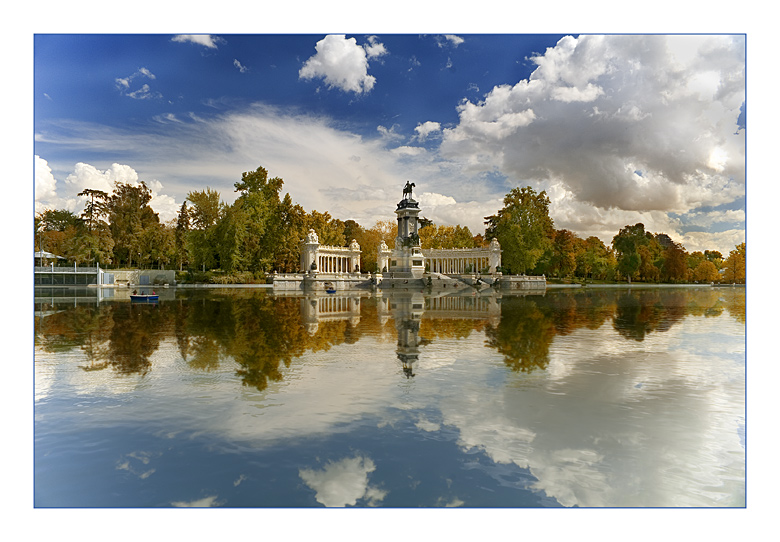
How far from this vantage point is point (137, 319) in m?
17.7

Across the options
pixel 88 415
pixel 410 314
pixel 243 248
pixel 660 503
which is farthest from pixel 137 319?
pixel 243 248

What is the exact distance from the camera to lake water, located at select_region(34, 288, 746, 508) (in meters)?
4.30

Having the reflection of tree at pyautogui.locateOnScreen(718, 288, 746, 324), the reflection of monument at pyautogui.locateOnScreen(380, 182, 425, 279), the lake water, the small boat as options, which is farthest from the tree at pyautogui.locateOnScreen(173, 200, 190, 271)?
the reflection of tree at pyautogui.locateOnScreen(718, 288, 746, 324)

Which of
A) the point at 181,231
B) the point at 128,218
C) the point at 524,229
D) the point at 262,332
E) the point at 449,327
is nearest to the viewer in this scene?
the point at 262,332

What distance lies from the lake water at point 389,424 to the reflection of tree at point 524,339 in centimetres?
11

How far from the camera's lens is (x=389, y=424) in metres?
5.71

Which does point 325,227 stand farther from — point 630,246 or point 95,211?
point 630,246

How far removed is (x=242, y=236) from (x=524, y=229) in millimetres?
30698

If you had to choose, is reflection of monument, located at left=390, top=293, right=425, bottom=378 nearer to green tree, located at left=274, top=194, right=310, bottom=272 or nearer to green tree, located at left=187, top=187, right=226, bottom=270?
green tree, located at left=274, top=194, right=310, bottom=272

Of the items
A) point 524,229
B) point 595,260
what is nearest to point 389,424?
point 524,229

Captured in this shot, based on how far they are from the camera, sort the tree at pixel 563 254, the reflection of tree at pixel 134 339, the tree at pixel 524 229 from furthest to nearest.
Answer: the tree at pixel 563 254 < the tree at pixel 524 229 < the reflection of tree at pixel 134 339

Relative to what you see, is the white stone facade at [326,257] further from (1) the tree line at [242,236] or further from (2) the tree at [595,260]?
(2) the tree at [595,260]

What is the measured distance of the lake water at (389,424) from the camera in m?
4.30

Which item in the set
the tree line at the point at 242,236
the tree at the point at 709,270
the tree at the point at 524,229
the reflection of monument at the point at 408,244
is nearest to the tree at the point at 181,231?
the tree line at the point at 242,236
